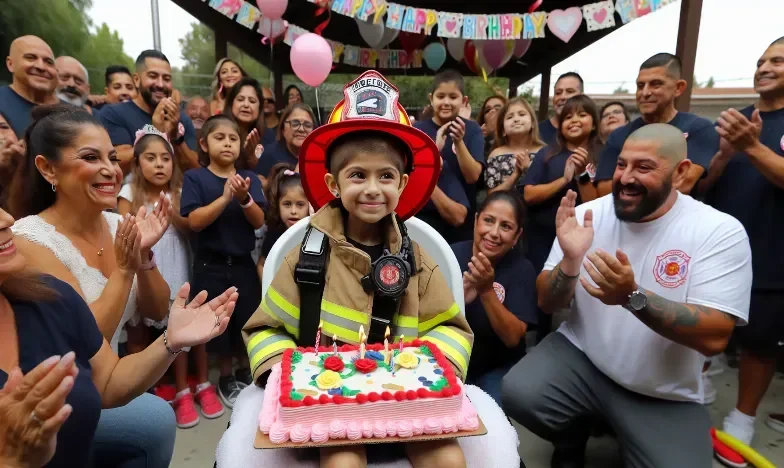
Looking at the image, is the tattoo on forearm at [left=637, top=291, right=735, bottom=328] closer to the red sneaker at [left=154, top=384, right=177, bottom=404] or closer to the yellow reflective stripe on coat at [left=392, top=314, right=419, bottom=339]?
the yellow reflective stripe on coat at [left=392, top=314, right=419, bottom=339]

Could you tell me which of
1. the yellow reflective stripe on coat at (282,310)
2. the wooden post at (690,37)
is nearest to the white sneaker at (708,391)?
the wooden post at (690,37)

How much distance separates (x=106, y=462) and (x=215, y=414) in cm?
111

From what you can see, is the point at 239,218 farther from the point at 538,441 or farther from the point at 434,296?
the point at 538,441

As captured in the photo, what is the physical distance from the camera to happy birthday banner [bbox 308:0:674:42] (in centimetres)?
429

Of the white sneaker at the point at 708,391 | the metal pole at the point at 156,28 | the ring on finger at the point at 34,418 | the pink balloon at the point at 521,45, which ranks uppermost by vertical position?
the pink balloon at the point at 521,45

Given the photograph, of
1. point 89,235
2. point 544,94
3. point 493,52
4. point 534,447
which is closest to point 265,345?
point 89,235

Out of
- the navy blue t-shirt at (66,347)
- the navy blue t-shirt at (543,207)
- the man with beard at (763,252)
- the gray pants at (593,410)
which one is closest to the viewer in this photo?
the navy blue t-shirt at (66,347)

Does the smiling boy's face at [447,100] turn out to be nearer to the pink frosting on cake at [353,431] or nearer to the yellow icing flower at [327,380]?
the yellow icing flower at [327,380]

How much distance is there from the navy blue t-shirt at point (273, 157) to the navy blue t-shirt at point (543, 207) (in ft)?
5.32

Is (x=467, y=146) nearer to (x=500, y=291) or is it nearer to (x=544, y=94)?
(x=500, y=291)

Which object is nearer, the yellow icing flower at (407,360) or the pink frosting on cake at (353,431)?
the pink frosting on cake at (353,431)

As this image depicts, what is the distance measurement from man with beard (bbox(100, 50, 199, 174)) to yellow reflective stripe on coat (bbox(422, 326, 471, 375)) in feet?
7.46

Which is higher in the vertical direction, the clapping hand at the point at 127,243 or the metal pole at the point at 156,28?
the metal pole at the point at 156,28

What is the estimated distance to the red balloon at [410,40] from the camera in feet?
21.0
